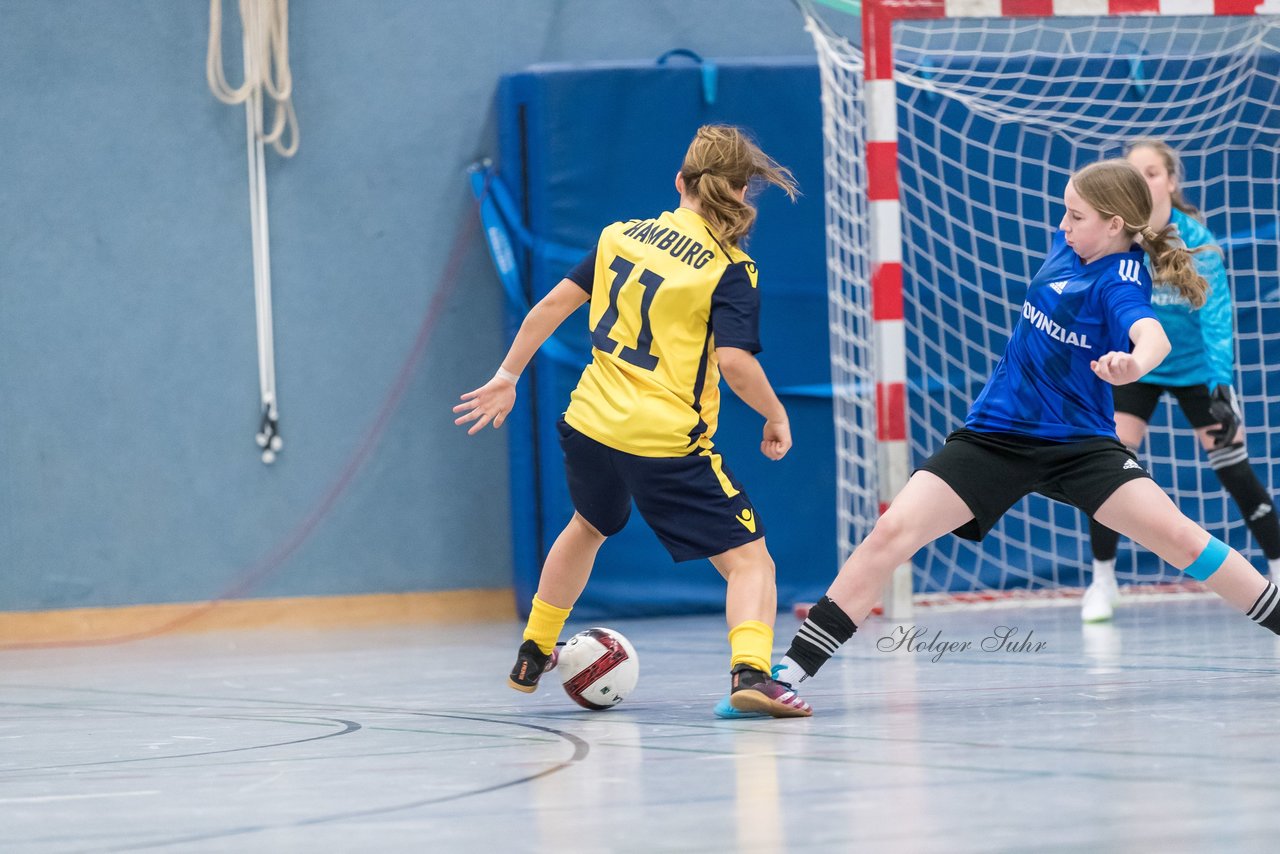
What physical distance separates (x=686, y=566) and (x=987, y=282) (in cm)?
188

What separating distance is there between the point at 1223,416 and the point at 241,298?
4089 mm

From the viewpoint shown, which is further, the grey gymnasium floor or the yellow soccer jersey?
the yellow soccer jersey

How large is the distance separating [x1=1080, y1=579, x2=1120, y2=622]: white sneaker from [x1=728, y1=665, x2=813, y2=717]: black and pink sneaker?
2.68 meters

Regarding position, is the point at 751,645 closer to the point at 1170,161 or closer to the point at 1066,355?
the point at 1066,355

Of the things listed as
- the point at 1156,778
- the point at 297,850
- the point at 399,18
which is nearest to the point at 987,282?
the point at 399,18

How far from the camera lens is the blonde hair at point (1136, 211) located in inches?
159

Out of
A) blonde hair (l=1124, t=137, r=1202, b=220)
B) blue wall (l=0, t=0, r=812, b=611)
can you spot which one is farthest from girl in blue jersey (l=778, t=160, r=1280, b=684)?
blue wall (l=0, t=0, r=812, b=611)

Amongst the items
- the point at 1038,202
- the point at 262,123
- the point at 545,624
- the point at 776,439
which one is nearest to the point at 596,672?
the point at 545,624

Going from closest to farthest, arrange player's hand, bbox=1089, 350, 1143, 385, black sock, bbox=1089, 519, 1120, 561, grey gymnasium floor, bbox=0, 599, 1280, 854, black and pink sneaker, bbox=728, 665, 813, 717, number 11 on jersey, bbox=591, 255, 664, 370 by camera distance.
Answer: grey gymnasium floor, bbox=0, 599, 1280, 854 → player's hand, bbox=1089, 350, 1143, 385 → black and pink sneaker, bbox=728, 665, 813, 717 → number 11 on jersey, bbox=591, 255, 664, 370 → black sock, bbox=1089, 519, 1120, 561

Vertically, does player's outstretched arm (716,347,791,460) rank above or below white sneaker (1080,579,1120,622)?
above

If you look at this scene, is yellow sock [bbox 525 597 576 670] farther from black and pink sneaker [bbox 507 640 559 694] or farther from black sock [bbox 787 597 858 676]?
black sock [bbox 787 597 858 676]

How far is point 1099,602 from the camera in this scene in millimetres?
6305

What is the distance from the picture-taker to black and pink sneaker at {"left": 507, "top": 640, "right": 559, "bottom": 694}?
4.27 m

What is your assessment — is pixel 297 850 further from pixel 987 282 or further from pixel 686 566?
pixel 987 282
